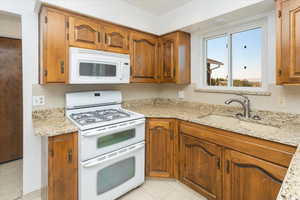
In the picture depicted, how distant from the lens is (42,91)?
185 centimetres

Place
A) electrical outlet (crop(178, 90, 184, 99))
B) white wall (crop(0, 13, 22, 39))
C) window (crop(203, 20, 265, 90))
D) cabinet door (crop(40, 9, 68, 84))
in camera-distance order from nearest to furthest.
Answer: cabinet door (crop(40, 9, 68, 84)) < window (crop(203, 20, 265, 90)) < white wall (crop(0, 13, 22, 39)) < electrical outlet (crop(178, 90, 184, 99))

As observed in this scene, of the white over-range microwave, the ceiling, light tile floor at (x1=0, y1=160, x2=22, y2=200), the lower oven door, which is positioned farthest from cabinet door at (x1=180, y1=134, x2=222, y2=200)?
light tile floor at (x1=0, y1=160, x2=22, y2=200)

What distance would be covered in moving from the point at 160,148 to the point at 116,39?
146cm

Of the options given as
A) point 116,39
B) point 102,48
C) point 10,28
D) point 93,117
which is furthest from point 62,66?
point 10,28

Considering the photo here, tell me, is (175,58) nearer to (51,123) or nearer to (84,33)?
(84,33)

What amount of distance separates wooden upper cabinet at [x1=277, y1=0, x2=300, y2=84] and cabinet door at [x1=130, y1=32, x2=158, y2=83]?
1506 millimetres

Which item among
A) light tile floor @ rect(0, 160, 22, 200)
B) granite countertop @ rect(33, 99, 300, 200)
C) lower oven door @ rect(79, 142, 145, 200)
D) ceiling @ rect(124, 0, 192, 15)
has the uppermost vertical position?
ceiling @ rect(124, 0, 192, 15)

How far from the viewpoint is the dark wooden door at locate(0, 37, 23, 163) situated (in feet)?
8.10

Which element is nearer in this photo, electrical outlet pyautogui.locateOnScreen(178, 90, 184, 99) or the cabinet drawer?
the cabinet drawer

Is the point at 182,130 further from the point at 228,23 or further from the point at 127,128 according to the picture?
the point at 228,23

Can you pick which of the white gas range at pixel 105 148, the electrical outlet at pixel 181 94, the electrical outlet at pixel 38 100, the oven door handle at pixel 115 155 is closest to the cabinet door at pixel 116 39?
the white gas range at pixel 105 148

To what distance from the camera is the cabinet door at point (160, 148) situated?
6.68 ft

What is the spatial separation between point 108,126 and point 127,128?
235 millimetres

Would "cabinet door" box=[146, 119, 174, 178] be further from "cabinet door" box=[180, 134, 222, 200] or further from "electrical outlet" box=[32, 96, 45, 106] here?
"electrical outlet" box=[32, 96, 45, 106]
